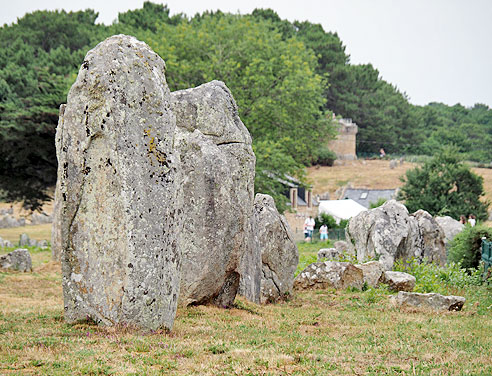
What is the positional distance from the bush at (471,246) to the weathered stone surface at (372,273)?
3.55m

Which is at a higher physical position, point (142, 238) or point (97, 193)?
point (97, 193)

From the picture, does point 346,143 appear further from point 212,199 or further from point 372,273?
point 212,199

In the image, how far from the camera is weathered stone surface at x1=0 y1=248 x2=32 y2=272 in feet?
58.1

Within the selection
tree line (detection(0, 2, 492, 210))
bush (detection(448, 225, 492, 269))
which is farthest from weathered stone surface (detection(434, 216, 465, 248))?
bush (detection(448, 225, 492, 269))

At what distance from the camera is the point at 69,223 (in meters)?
8.04

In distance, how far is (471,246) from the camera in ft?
59.8

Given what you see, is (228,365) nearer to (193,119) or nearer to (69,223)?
(69,223)

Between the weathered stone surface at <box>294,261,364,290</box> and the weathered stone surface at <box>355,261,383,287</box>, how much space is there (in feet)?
0.72

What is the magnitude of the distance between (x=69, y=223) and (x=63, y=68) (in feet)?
114

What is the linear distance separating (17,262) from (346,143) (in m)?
69.3

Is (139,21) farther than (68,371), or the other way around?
(139,21)

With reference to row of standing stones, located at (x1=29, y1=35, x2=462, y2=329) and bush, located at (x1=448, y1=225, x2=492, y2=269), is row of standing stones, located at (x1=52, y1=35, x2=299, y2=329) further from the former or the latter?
bush, located at (x1=448, y1=225, x2=492, y2=269)

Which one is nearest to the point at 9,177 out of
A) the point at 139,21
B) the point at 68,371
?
the point at 68,371

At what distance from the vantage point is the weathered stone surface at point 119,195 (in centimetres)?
777
